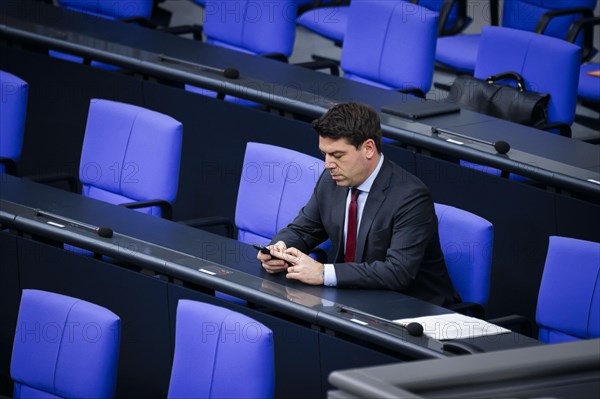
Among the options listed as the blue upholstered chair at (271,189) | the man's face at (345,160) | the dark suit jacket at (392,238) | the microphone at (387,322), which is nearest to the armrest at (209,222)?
the blue upholstered chair at (271,189)

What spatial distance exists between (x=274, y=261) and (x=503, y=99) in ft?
5.71

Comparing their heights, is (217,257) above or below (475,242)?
below

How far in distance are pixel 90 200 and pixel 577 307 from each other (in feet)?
5.89

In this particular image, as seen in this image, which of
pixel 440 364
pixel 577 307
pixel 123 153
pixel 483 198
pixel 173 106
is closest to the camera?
pixel 440 364

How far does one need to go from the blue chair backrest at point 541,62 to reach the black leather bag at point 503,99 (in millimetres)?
81

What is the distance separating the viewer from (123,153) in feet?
14.8

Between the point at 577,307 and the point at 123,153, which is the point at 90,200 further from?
the point at 577,307

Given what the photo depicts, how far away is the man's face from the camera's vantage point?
355 cm

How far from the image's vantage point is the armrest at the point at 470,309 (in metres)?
3.52

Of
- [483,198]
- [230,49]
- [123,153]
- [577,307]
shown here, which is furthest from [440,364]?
[230,49]

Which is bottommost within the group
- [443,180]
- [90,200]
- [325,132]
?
[90,200]

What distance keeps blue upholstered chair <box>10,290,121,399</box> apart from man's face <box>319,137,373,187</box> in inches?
33.9

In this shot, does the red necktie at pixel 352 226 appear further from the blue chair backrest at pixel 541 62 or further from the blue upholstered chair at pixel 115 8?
the blue upholstered chair at pixel 115 8

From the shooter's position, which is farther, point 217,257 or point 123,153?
point 123,153
